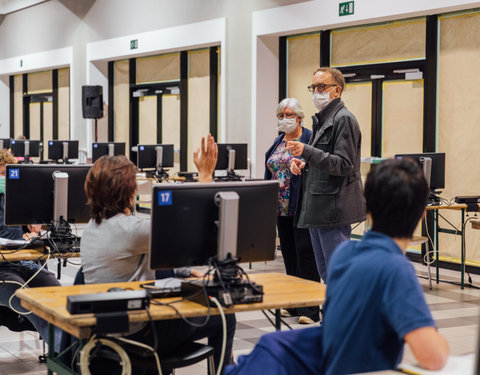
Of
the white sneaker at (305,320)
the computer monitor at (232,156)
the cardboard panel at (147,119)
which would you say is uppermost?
the cardboard panel at (147,119)

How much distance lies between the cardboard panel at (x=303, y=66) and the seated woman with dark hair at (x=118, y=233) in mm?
6144

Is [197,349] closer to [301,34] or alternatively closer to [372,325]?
[372,325]

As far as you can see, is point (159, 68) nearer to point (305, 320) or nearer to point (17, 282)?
point (305, 320)

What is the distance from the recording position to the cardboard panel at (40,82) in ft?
50.9

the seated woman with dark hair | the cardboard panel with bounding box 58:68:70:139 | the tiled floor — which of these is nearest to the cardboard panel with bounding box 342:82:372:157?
the tiled floor

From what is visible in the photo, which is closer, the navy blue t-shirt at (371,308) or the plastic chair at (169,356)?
the navy blue t-shirt at (371,308)

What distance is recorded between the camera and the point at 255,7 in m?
9.41

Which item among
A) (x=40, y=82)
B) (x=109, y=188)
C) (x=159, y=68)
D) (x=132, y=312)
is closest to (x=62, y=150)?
(x=159, y=68)

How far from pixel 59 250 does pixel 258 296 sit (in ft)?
5.65

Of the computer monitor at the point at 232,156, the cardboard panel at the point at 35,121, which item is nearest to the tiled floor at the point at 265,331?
the computer monitor at the point at 232,156

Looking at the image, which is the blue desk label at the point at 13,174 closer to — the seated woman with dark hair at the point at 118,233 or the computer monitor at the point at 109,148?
the seated woman with dark hair at the point at 118,233

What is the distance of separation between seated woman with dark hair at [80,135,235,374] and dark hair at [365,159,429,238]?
3.85 feet

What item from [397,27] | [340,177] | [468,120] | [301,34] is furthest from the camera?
[301,34]

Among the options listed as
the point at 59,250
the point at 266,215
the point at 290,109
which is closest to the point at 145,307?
the point at 266,215
